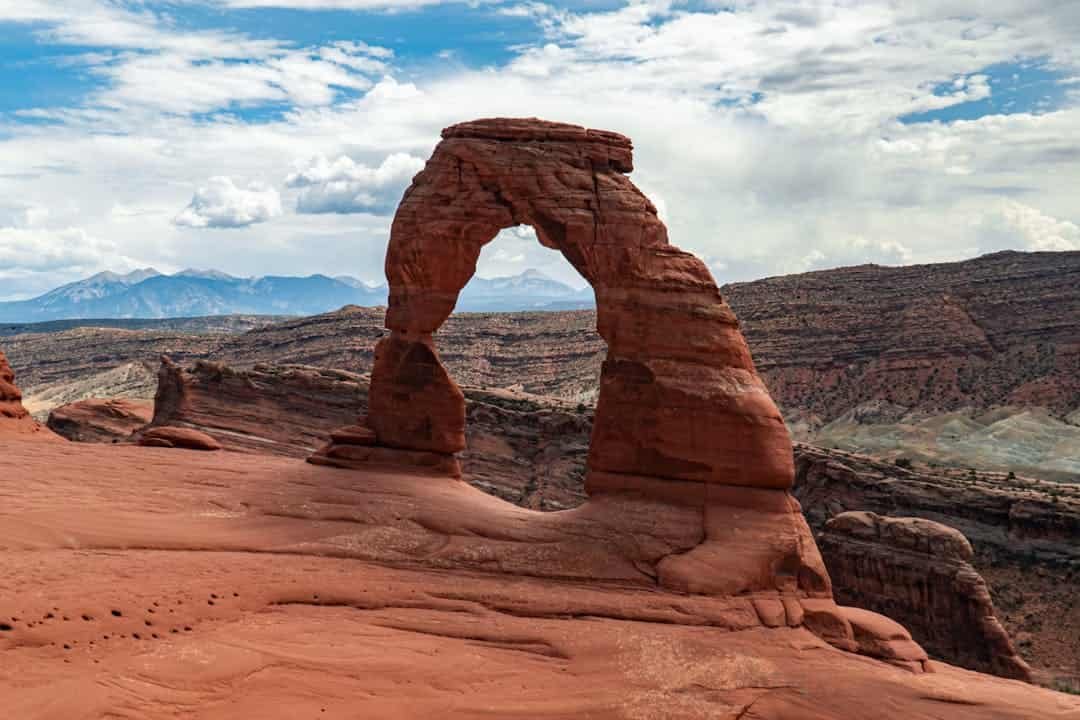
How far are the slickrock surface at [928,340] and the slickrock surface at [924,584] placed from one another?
45.9 meters

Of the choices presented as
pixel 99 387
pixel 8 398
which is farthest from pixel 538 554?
pixel 99 387

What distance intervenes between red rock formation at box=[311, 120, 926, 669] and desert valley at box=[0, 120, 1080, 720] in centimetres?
6

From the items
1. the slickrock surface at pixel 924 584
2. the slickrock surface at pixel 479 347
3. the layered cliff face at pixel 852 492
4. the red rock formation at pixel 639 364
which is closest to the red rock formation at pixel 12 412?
the layered cliff face at pixel 852 492

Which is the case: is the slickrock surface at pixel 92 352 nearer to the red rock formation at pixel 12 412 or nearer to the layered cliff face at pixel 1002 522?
the red rock formation at pixel 12 412

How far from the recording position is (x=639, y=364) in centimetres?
2162

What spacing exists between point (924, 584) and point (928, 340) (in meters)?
56.7

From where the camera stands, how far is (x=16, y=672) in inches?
501

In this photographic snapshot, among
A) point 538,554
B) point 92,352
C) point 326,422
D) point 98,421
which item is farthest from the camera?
point 92,352

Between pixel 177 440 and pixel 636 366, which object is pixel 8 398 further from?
pixel 636 366

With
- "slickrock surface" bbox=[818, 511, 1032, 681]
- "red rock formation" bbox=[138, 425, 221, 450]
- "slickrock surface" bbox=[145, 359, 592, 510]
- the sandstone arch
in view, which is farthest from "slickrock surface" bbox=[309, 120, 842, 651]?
"slickrock surface" bbox=[145, 359, 592, 510]

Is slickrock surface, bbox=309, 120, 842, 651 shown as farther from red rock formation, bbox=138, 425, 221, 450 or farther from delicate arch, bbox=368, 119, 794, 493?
red rock formation, bbox=138, 425, 221, 450

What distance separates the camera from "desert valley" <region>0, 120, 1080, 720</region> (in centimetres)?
1438

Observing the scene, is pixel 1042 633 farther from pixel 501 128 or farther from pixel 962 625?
pixel 501 128

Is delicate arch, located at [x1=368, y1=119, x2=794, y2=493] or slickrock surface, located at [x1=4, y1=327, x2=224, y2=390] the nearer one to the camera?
delicate arch, located at [x1=368, y1=119, x2=794, y2=493]
